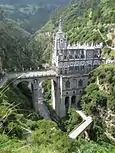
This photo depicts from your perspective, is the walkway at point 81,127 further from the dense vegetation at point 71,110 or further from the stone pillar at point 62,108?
the stone pillar at point 62,108

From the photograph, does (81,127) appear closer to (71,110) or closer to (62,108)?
(71,110)

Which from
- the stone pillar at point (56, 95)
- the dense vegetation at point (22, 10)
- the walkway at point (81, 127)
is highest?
the dense vegetation at point (22, 10)

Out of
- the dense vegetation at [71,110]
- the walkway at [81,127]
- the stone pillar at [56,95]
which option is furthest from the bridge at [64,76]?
the dense vegetation at [71,110]

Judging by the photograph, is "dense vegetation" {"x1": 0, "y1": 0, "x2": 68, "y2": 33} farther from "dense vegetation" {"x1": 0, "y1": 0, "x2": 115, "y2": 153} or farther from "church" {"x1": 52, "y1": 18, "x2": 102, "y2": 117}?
"church" {"x1": 52, "y1": 18, "x2": 102, "y2": 117}

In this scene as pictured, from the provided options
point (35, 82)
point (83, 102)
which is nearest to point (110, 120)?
point (83, 102)

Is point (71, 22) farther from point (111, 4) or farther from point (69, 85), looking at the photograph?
point (69, 85)
